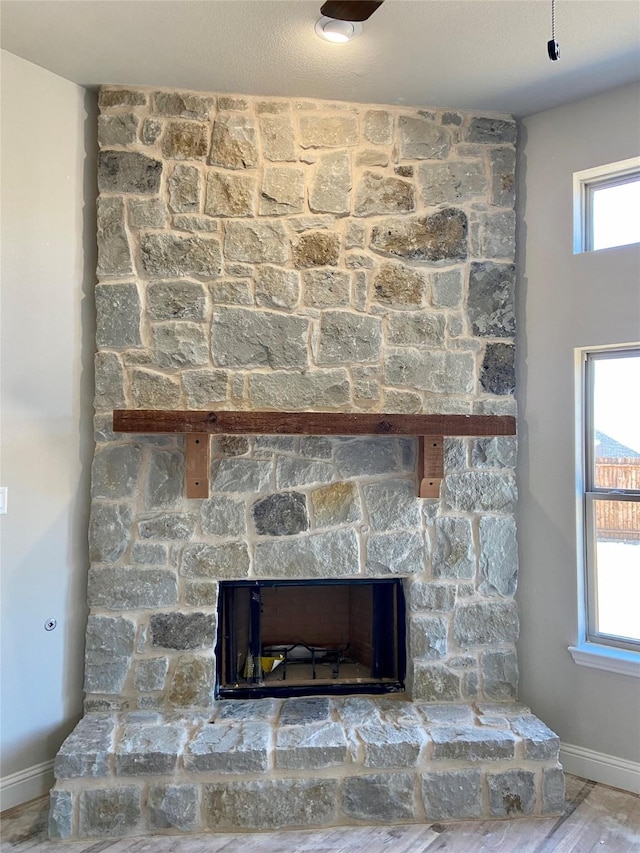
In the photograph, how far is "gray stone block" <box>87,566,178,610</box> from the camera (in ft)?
8.82

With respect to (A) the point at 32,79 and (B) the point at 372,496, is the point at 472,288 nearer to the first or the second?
(B) the point at 372,496

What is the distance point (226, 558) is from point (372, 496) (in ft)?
2.36

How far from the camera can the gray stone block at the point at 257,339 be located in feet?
9.06

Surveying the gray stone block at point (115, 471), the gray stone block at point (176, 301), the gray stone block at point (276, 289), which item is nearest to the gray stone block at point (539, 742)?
the gray stone block at point (115, 471)

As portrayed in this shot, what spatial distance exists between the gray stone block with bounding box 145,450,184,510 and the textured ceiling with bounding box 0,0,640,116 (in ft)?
5.41

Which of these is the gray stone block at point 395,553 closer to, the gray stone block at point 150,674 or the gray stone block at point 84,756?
the gray stone block at point 150,674

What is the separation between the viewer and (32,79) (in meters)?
2.58

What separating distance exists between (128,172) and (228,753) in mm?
2468

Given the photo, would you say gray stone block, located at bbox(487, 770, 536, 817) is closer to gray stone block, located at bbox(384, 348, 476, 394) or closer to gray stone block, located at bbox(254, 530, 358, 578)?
gray stone block, located at bbox(254, 530, 358, 578)

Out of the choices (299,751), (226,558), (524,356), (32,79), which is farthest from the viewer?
(524,356)

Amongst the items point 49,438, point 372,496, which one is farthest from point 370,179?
point 49,438

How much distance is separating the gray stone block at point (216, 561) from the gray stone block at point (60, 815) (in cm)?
91

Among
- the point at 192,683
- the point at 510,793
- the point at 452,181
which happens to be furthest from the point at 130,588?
the point at 452,181

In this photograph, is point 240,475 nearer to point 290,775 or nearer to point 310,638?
point 310,638
